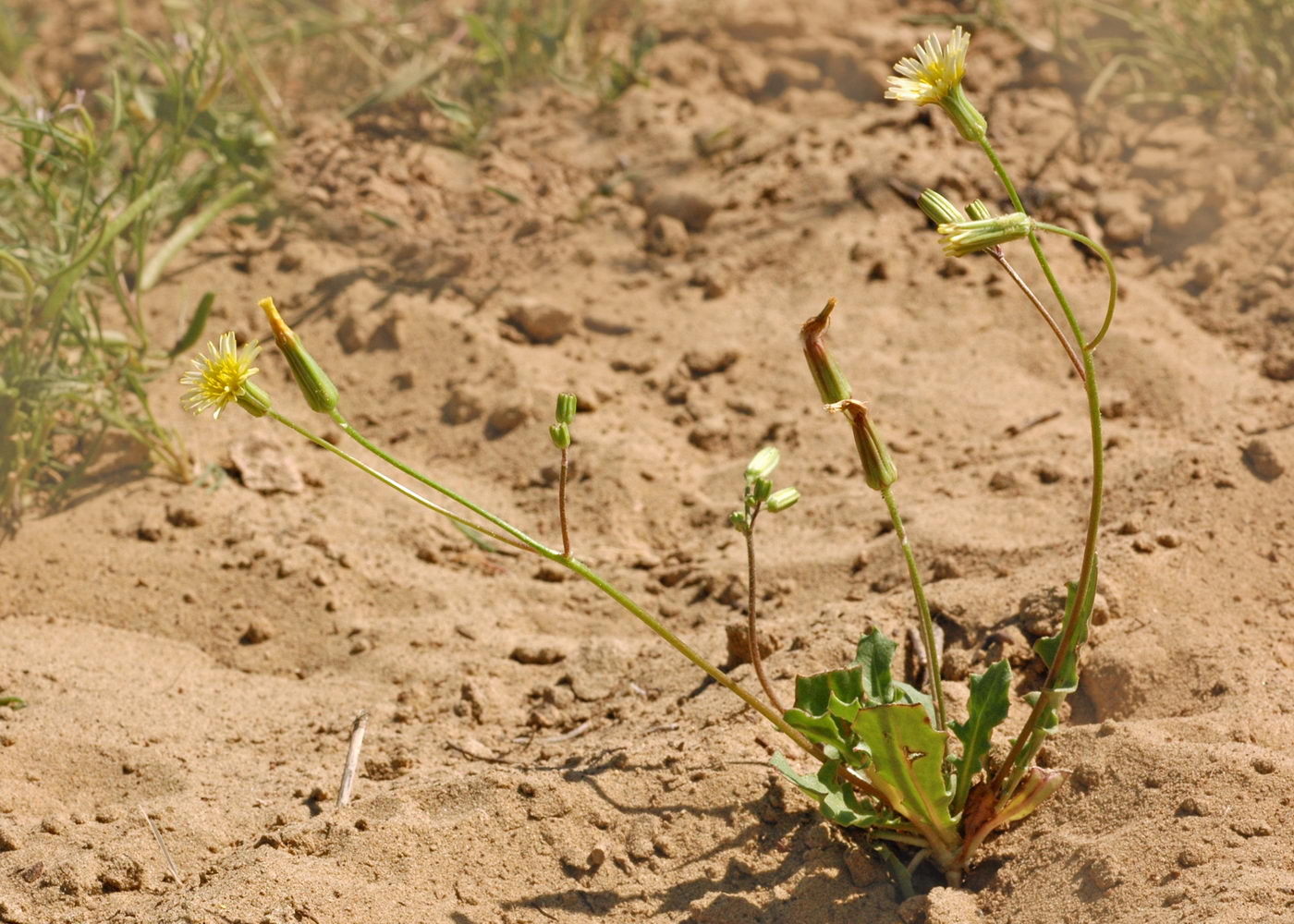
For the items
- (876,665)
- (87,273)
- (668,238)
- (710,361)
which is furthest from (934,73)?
(87,273)

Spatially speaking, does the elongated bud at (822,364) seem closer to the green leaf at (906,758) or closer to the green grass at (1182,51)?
the green leaf at (906,758)

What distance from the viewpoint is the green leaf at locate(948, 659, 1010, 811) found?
1.77m

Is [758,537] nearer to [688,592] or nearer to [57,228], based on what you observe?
[688,592]

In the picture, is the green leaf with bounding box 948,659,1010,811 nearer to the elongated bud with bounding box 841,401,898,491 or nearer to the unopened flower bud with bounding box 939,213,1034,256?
the elongated bud with bounding box 841,401,898,491

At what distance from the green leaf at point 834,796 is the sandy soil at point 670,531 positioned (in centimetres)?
10

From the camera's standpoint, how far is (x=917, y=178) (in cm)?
360

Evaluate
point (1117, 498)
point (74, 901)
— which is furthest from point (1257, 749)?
point (74, 901)

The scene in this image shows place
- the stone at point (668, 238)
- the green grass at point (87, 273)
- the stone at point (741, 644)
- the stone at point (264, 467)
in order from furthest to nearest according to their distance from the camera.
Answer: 1. the stone at point (668, 238)
2. the stone at point (264, 467)
3. the green grass at point (87, 273)
4. the stone at point (741, 644)

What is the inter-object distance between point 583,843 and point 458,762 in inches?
12.3

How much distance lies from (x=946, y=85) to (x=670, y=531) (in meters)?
1.48

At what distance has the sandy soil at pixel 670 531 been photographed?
1.86m

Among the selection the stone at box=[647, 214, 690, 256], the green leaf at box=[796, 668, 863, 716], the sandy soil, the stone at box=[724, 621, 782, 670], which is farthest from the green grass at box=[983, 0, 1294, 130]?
the green leaf at box=[796, 668, 863, 716]

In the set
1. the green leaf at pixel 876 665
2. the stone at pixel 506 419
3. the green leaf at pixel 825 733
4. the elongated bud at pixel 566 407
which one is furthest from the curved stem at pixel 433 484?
the stone at pixel 506 419

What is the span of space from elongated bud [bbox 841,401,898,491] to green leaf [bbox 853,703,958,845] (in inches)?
11.9
